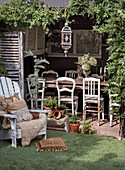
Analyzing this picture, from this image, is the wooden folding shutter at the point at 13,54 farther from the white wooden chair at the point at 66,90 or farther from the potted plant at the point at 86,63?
the potted plant at the point at 86,63

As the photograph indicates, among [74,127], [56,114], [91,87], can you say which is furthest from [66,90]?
[74,127]

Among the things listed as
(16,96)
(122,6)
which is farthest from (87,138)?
(122,6)

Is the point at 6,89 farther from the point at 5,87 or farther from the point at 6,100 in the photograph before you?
the point at 6,100

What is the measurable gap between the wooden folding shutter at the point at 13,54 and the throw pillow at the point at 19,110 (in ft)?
4.21

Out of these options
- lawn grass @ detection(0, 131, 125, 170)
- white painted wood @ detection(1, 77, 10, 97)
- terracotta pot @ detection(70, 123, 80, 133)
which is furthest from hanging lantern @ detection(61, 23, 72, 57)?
lawn grass @ detection(0, 131, 125, 170)

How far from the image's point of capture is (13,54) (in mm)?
6359

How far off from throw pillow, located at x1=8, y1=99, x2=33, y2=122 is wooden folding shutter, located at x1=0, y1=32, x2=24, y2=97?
1282mm

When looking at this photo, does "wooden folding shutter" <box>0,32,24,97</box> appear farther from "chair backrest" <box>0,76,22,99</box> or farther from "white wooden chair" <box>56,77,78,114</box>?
"white wooden chair" <box>56,77,78,114</box>

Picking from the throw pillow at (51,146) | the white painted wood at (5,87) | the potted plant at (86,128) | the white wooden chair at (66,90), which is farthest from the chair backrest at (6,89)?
the white wooden chair at (66,90)

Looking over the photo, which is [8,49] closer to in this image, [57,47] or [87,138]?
[87,138]

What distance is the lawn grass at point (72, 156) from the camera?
401 cm

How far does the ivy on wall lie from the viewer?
533 centimetres

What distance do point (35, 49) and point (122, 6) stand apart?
379 centimetres

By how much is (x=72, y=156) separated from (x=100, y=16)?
2.79m
